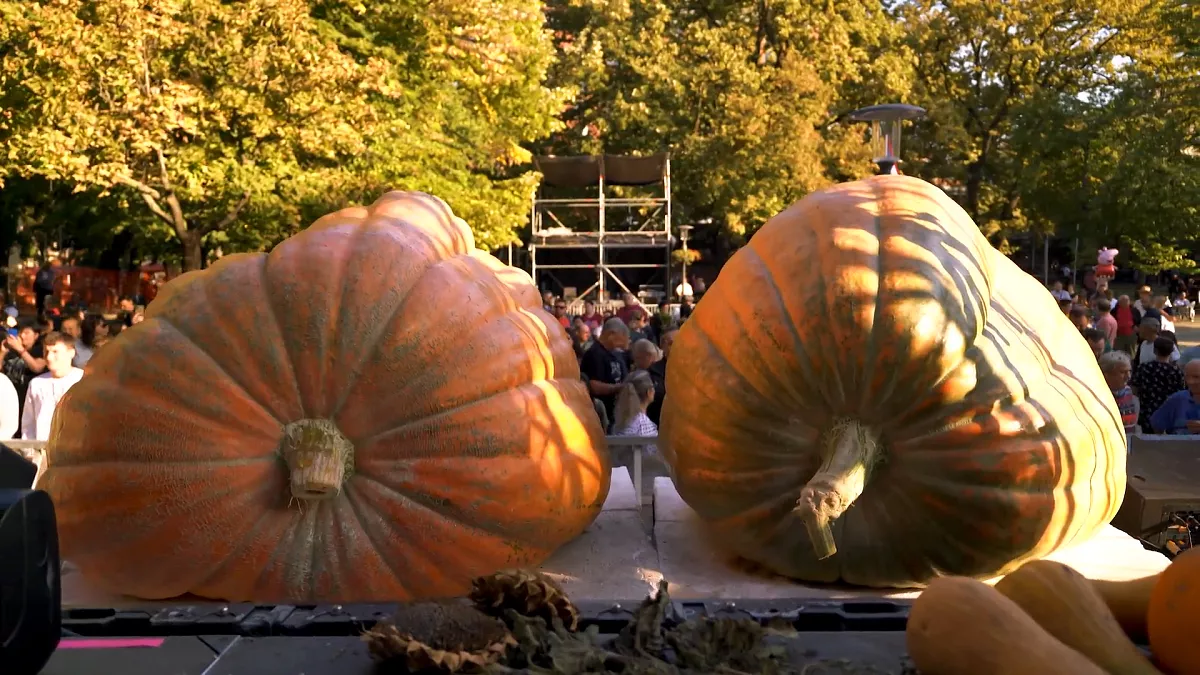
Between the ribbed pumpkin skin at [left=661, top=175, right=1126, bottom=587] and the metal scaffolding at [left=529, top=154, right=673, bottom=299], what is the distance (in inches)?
924

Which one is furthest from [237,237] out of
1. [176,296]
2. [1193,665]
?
[1193,665]

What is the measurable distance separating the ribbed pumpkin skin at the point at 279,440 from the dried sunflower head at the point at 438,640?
1382mm

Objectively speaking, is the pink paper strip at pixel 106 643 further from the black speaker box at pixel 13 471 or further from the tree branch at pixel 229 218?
the tree branch at pixel 229 218

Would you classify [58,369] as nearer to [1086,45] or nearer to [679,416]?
[679,416]

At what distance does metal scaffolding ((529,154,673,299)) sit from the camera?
28016mm

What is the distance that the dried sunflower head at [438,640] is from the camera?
5.79ft

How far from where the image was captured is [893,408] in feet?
11.0

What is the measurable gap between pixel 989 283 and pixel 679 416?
1.19 m

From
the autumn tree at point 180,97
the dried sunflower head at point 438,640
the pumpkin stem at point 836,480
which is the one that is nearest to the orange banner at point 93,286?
the autumn tree at point 180,97

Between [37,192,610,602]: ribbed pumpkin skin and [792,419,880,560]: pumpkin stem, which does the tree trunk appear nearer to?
[37,192,610,602]: ribbed pumpkin skin

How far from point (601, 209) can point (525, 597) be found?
26.1 m

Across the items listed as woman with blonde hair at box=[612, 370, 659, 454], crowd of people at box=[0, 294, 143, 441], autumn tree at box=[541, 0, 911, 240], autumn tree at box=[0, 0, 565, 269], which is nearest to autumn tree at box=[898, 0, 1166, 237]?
autumn tree at box=[541, 0, 911, 240]

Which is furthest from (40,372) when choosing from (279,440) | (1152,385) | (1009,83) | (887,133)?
(1009,83)

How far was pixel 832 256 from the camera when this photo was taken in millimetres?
3516
